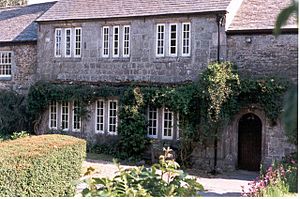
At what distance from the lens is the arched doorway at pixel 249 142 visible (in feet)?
59.5

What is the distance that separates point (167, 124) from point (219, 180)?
407 centimetres

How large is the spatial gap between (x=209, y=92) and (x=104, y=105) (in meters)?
5.78

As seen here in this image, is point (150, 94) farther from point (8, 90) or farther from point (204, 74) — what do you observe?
point (8, 90)

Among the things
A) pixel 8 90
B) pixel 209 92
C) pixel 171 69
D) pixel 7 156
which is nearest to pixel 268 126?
pixel 209 92

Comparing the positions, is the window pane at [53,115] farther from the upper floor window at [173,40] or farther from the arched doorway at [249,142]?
the arched doorway at [249,142]

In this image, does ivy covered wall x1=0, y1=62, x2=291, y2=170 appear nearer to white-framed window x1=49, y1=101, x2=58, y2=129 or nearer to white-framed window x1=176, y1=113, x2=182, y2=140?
white-framed window x1=176, y1=113, x2=182, y2=140

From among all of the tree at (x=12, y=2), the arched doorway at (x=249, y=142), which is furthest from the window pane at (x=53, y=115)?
the tree at (x=12, y=2)

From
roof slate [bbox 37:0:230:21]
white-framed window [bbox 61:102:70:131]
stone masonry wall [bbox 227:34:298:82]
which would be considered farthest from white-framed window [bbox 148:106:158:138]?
white-framed window [bbox 61:102:70:131]

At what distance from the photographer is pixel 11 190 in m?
8.77

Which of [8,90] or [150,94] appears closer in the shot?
[150,94]

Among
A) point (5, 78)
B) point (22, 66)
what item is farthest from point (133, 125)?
point (5, 78)

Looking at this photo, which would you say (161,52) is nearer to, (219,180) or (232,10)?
(232,10)

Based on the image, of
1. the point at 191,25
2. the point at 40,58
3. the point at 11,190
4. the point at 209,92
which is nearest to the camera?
the point at 11,190

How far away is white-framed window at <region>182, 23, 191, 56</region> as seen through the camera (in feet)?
62.0
